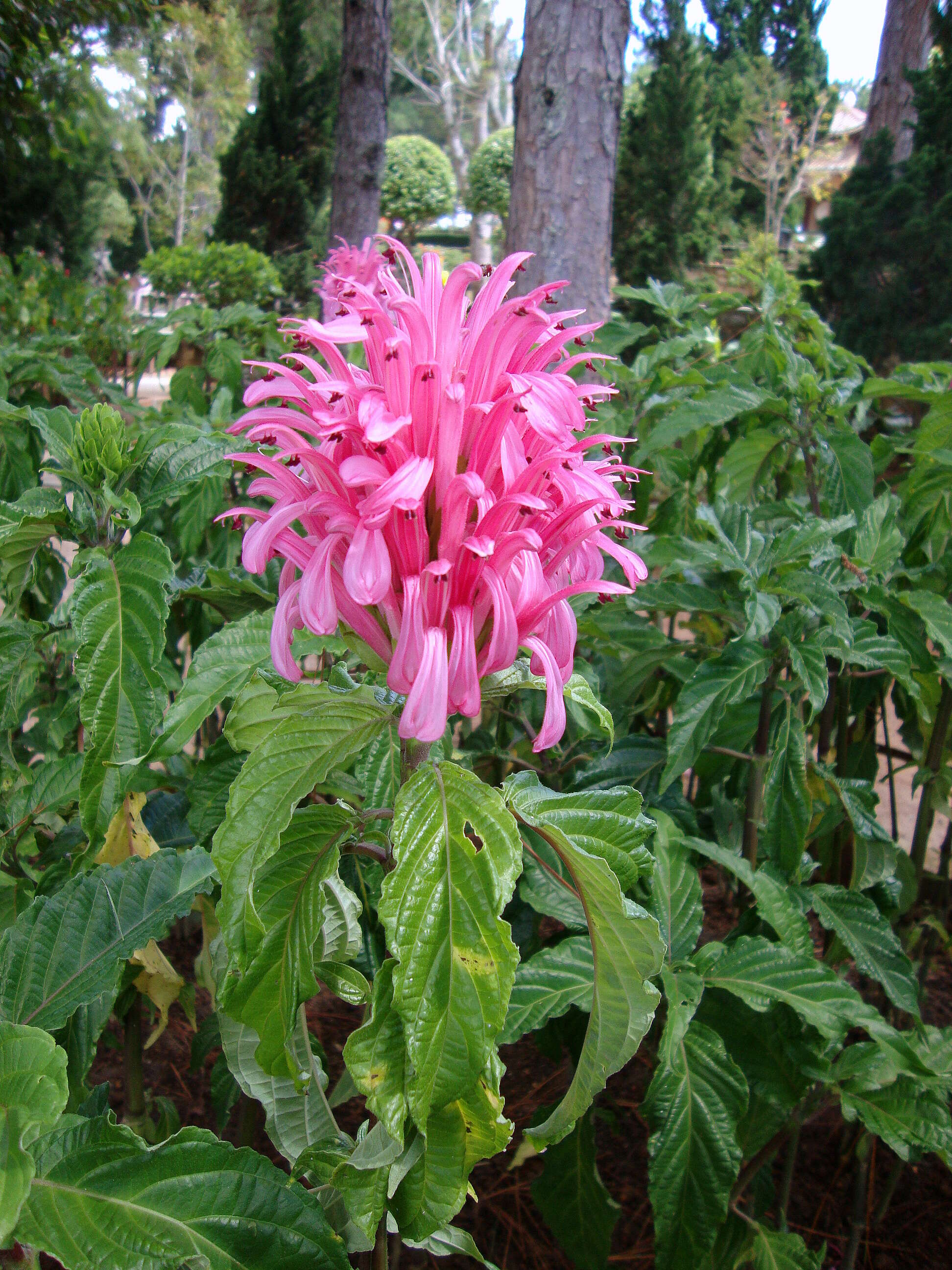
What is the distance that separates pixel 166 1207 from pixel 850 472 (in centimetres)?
167

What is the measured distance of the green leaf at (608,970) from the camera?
0.73 metres

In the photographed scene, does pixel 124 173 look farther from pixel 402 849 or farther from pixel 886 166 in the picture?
pixel 402 849

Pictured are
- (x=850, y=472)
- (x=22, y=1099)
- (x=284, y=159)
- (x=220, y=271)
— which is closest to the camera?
(x=22, y=1099)

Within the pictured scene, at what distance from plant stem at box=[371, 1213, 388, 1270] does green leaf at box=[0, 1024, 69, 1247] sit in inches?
15.0

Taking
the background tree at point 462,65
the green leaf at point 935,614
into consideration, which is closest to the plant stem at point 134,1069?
the green leaf at point 935,614

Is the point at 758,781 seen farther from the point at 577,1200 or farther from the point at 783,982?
the point at 577,1200

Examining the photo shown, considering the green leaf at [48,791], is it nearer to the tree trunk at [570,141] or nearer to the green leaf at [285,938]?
the green leaf at [285,938]

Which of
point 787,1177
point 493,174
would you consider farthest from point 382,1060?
point 493,174

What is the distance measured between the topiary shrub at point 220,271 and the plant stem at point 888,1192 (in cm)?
688

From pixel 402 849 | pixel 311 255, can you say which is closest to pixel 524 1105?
pixel 402 849

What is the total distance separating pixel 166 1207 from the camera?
77cm

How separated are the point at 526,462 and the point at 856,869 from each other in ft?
3.75

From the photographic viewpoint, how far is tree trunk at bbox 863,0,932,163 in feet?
33.6

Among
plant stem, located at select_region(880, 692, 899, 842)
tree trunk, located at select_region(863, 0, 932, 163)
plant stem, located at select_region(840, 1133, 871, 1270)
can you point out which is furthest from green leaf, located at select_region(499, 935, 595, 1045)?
tree trunk, located at select_region(863, 0, 932, 163)
